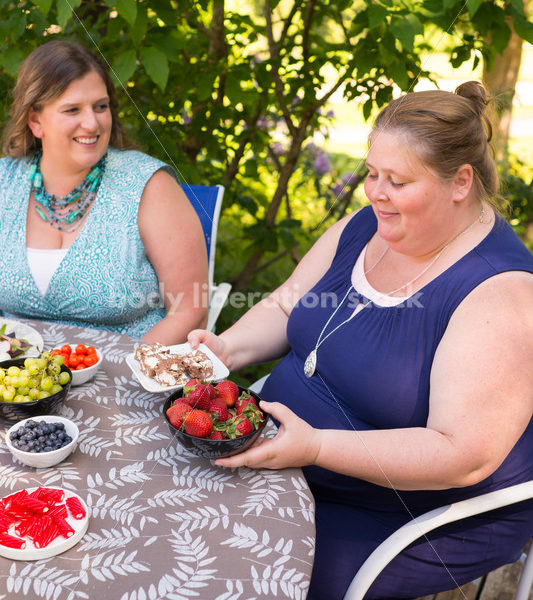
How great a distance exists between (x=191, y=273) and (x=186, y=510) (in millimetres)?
1186

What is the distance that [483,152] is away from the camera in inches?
58.6

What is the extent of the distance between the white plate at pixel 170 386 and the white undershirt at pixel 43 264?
2.39 feet

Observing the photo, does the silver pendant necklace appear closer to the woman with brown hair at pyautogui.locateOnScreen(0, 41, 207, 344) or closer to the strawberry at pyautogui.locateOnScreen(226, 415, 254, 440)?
the strawberry at pyautogui.locateOnScreen(226, 415, 254, 440)

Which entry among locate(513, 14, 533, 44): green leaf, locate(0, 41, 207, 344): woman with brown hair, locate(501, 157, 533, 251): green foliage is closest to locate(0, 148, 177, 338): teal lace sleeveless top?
locate(0, 41, 207, 344): woman with brown hair

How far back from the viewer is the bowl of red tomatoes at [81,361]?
1.46 metres

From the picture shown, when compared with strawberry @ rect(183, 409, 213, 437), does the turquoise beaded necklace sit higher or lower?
higher

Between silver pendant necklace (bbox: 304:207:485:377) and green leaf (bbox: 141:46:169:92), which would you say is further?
green leaf (bbox: 141:46:169:92)

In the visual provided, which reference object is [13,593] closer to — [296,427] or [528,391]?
[296,427]

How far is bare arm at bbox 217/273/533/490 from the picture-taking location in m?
1.25

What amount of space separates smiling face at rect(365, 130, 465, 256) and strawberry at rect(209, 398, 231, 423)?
61 cm

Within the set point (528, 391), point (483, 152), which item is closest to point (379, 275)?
point (483, 152)

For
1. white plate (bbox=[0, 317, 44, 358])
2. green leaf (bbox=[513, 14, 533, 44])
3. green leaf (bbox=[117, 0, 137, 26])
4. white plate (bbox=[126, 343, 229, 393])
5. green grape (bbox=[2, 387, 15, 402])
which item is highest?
green leaf (bbox=[513, 14, 533, 44])

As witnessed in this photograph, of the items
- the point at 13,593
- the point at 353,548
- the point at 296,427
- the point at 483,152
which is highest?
the point at 483,152

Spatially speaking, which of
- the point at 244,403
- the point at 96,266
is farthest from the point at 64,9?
the point at 244,403
